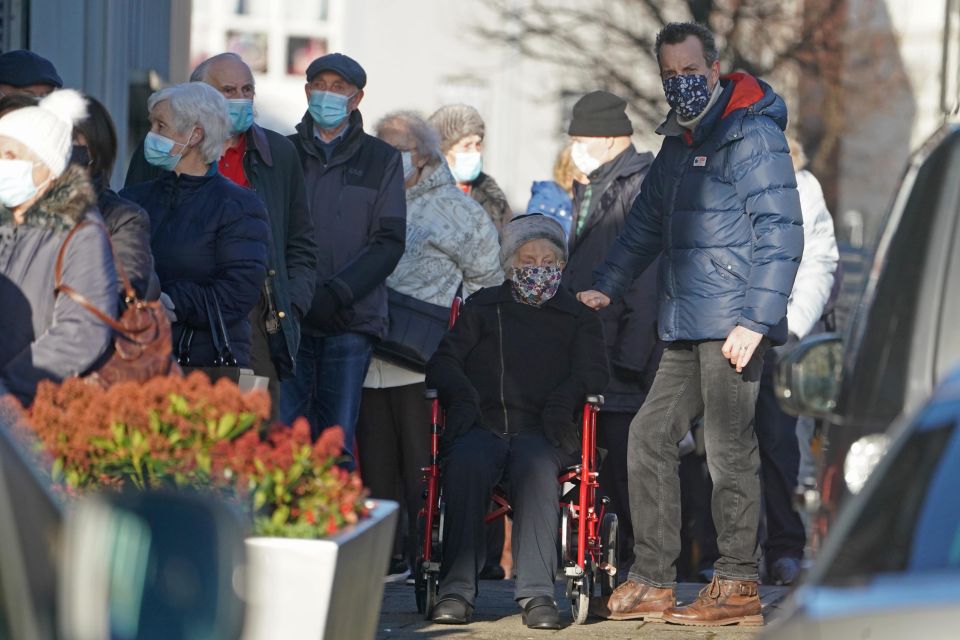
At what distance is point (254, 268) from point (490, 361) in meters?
1.31

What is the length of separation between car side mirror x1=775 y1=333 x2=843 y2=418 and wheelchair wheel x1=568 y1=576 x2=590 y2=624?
293 cm

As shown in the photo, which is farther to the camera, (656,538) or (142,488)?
(656,538)

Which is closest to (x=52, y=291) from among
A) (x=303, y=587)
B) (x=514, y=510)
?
(x=303, y=587)

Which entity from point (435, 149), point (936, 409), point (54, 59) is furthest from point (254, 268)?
point (54, 59)

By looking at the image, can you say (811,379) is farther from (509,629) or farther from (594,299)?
(594,299)

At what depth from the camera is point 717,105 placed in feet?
26.1

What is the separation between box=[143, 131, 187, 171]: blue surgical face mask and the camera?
755 centimetres

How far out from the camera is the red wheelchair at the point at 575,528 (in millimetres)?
7965

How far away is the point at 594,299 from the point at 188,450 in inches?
131

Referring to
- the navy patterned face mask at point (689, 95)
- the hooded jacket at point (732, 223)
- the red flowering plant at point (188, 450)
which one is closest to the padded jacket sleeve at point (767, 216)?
the hooded jacket at point (732, 223)

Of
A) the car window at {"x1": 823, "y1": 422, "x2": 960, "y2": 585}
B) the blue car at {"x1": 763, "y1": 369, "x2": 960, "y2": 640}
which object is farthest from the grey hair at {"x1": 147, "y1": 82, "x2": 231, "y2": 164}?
the car window at {"x1": 823, "y1": 422, "x2": 960, "y2": 585}

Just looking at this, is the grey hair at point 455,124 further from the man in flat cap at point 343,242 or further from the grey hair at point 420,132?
the man in flat cap at point 343,242

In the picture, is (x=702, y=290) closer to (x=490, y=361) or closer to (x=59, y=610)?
(x=490, y=361)

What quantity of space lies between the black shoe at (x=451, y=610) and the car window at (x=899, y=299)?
3.39m
